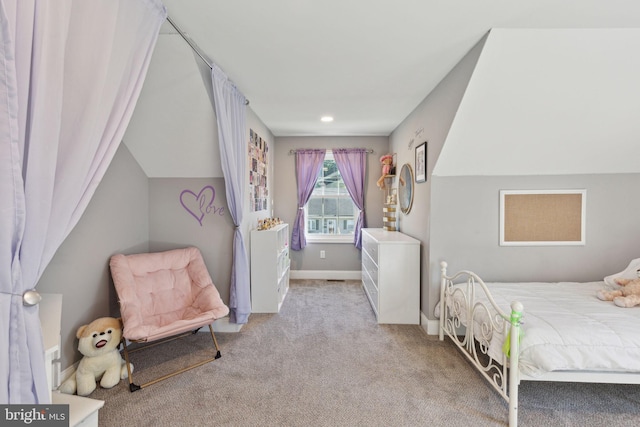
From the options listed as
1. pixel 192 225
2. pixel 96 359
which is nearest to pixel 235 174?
pixel 192 225

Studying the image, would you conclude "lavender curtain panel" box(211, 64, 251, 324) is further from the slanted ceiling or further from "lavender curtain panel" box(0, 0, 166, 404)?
the slanted ceiling

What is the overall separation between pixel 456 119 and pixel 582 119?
0.99m

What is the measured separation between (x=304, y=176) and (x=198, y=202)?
6.91 ft

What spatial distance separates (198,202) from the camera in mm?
2877

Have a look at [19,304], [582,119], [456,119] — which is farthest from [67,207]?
[582,119]

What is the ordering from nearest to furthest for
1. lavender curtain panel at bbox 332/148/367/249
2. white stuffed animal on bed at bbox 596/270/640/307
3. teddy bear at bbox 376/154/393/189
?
white stuffed animal on bed at bbox 596/270/640/307 → teddy bear at bbox 376/154/393/189 → lavender curtain panel at bbox 332/148/367/249

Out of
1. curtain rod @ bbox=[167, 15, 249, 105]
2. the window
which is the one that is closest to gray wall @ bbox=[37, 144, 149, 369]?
curtain rod @ bbox=[167, 15, 249, 105]

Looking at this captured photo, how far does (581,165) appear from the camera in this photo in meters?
2.66

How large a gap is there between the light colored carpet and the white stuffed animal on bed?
0.58m

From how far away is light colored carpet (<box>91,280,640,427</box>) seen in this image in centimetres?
171

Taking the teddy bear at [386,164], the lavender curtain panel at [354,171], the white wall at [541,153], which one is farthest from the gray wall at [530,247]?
the lavender curtain panel at [354,171]

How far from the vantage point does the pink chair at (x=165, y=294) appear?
2104 millimetres

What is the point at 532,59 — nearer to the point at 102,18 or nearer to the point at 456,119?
the point at 456,119

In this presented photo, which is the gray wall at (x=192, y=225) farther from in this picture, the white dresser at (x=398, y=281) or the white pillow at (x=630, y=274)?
the white pillow at (x=630, y=274)
